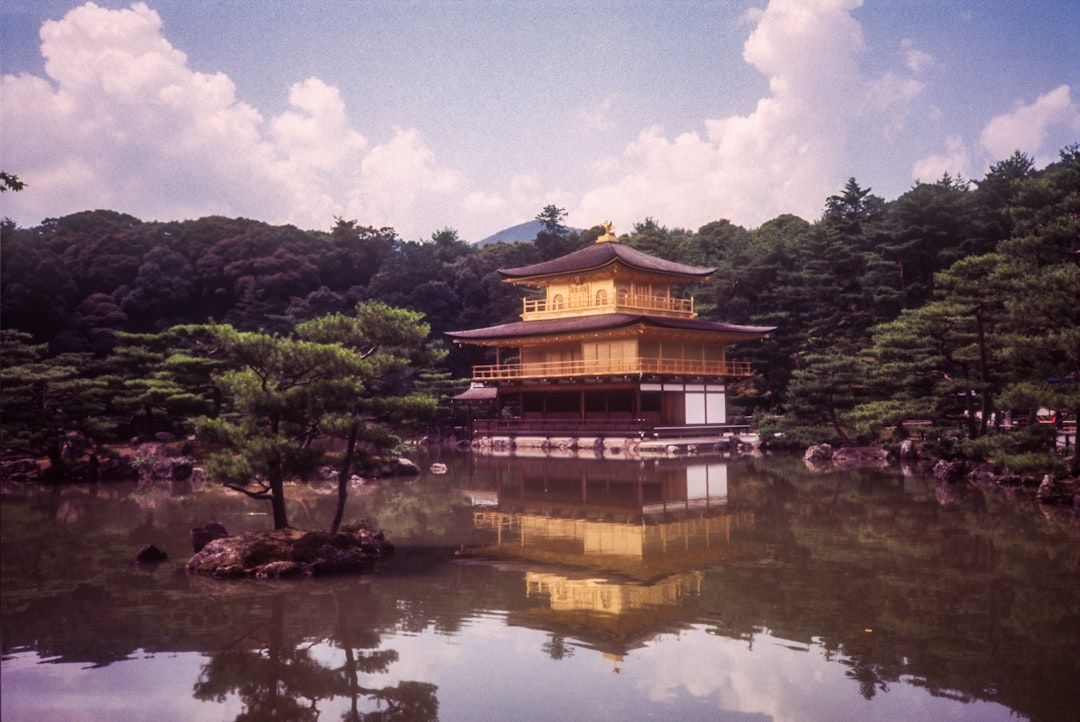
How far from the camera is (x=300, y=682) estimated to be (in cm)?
753

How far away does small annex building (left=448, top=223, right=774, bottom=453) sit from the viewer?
37.2 metres

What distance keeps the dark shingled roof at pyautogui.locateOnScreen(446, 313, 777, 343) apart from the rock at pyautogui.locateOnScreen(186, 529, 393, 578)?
25569 mm

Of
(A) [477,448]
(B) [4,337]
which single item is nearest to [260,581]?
(B) [4,337]

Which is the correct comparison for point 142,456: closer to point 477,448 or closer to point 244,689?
point 477,448

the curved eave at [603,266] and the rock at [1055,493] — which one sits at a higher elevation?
the curved eave at [603,266]

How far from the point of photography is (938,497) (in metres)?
19.2

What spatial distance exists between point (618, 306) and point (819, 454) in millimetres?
13875

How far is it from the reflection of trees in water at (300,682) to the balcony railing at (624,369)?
28463 millimetres

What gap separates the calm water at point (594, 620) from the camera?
23.1ft

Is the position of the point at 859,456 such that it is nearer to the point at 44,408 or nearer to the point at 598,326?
the point at 598,326

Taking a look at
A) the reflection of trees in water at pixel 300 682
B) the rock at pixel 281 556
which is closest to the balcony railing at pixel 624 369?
the rock at pixel 281 556

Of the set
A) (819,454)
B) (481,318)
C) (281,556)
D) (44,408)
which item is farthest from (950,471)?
(481,318)

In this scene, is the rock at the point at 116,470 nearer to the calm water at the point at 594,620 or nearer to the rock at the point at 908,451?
the calm water at the point at 594,620

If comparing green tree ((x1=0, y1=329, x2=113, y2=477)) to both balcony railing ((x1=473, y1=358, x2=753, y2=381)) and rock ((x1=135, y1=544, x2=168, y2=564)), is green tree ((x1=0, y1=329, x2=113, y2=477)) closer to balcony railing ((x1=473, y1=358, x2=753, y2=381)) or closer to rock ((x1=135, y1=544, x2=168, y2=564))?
rock ((x1=135, y1=544, x2=168, y2=564))
